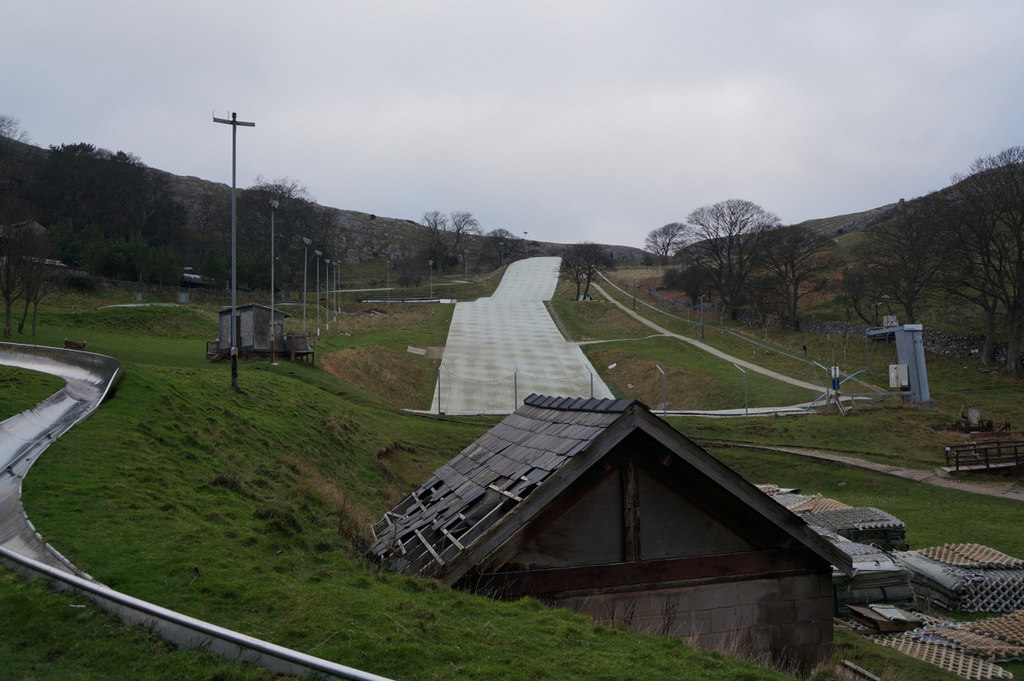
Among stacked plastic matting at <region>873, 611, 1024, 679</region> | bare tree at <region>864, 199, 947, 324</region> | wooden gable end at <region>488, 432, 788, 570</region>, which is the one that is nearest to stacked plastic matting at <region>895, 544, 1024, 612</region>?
stacked plastic matting at <region>873, 611, 1024, 679</region>

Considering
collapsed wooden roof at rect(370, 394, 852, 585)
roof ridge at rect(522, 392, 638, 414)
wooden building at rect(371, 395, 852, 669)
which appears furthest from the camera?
roof ridge at rect(522, 392, 638, 414)

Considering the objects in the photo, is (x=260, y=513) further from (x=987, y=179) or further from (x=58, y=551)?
(x=987, y=179)

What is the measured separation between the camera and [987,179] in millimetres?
54094

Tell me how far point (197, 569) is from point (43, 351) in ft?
76.7

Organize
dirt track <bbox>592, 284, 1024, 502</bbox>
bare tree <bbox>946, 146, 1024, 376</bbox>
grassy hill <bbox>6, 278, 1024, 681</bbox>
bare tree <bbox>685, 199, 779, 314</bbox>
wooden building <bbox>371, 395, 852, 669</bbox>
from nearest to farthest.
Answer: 1. grassy hill <bbox>6, 278, 1024, 681</bbox>
2. wooden building <bbox>371, 395, 852, 669</bbox>
3. dirt track <bbox>592, 284, 1024, 502</bbox>
4. bare tree <bbox>946, 146, 1024, 376</bbox>
5. bare tree <bbox>685, 199, 779, 314</bbox>

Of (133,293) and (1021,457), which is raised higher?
(133,293)

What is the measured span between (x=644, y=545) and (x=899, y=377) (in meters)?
41.1

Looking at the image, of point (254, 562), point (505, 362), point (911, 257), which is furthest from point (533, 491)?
point (911, 257)

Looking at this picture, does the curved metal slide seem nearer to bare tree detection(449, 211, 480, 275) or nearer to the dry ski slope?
the dry ski slope

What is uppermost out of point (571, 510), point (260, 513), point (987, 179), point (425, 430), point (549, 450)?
point (987, 179)

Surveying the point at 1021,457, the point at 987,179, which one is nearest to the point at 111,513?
the point at 1021,457

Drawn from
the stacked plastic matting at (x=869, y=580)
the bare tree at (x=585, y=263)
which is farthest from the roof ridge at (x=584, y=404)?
the bare tree at (x=585, y=263)

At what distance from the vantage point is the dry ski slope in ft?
170

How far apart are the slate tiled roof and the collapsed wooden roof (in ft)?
0.06
